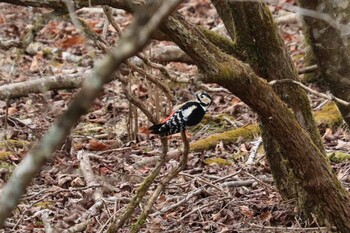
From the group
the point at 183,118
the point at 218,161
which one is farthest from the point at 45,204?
the point at 218,161

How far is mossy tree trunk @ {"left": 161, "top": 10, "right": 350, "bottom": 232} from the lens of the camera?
3447mm

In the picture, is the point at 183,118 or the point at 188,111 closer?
the point at 183,118

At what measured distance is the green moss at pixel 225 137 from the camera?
22.9 feet

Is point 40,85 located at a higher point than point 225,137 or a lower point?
higher

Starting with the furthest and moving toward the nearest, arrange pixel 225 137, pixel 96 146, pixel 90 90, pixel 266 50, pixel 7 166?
pixel 225 137
pixel 96 146
pixel 7 166
pixel 266 50
pixel 90 90

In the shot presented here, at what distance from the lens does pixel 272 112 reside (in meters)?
3.86

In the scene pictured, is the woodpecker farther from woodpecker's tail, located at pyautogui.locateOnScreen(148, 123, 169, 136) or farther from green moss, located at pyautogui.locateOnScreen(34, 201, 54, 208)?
green moss, located at pyautogui.locateOnScreen(34, 201, 54, 208)

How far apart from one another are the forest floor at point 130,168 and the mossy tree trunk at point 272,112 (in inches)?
17.2

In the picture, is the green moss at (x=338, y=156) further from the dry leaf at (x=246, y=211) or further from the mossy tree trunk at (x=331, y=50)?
the mossy tree trunk at (x=331, y=50)

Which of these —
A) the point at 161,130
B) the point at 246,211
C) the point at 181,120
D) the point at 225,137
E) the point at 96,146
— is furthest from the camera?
the point at 225,137

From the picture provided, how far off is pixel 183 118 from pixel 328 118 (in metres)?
3.18

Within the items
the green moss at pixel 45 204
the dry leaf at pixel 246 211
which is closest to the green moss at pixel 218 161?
the dry leaf at pixel 246 211

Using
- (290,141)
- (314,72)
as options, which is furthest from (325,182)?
(314,72)

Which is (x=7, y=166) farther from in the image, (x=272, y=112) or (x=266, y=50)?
(x=272, y=112)
